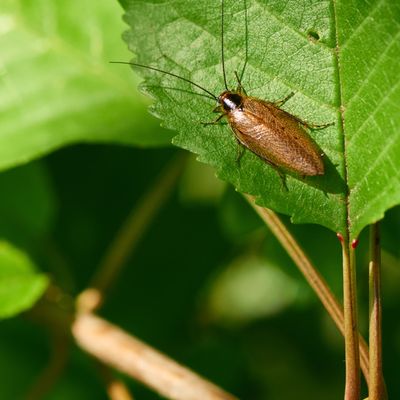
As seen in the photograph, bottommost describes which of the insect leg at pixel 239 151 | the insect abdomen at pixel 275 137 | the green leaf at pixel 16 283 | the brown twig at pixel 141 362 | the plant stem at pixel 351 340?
the brown twig at pixel 141 362

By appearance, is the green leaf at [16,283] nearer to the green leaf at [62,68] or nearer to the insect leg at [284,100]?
the green leaf at [62,68]

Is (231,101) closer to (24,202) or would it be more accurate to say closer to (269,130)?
(269,130)

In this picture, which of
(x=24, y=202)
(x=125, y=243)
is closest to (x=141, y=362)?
(x=125, y=243)

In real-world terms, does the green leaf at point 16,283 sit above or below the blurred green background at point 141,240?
below

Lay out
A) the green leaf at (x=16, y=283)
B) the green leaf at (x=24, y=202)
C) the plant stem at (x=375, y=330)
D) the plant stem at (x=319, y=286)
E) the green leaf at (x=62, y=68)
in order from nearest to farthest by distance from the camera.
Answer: the plant stem at (x=375, y=330)
the plant stem at (x=319, y=286)
the green leaf at (x=16, y=283)
the green leaf at (x=62, y=68)
the green leaf at (x=24, y=202)

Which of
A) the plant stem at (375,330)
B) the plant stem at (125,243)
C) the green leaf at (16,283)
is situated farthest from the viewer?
the plant stem at (125,243)

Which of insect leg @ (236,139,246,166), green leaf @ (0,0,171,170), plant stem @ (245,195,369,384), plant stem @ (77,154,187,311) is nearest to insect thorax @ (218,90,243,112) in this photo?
insect leg @ (236,139,246,166)

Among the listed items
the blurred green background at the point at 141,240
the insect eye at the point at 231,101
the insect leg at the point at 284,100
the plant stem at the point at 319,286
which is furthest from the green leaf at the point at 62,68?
the plant stem at the point at 319,286

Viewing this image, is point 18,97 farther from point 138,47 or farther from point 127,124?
point 138,47
